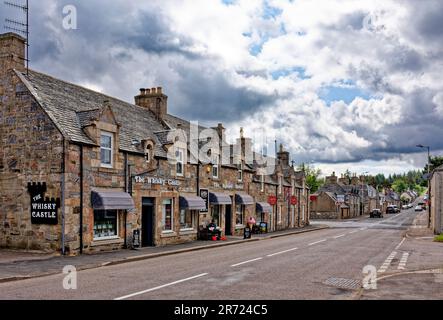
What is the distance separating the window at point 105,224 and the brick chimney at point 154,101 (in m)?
11.2

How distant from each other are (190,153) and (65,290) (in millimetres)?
18018

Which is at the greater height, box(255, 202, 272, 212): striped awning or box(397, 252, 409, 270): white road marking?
box(255, 202, 272, 212): striped awning

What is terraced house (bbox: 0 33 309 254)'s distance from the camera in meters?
19.3

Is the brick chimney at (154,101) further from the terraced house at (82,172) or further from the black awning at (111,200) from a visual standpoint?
the black awning at (111,200)

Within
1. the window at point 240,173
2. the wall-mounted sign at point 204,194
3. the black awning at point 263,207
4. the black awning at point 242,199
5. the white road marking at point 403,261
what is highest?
the window at point 240,173

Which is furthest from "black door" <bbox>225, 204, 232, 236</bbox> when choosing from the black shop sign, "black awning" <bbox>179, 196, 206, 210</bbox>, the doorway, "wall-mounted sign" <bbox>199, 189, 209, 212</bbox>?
the black shop sign

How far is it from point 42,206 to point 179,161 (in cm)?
965

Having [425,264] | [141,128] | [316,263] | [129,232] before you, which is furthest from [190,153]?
[425,264]

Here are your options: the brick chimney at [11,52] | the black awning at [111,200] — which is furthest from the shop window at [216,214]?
the brick chimney at [11,52]

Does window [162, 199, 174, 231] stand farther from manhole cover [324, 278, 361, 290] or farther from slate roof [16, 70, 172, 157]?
manhole cover [324, 278, 361, 290]

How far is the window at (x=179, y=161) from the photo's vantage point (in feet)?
89.0

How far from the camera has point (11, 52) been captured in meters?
20.6

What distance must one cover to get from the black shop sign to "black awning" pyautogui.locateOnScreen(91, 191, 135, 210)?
1682mm

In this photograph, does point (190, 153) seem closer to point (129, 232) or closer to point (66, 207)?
point (129, 232)
